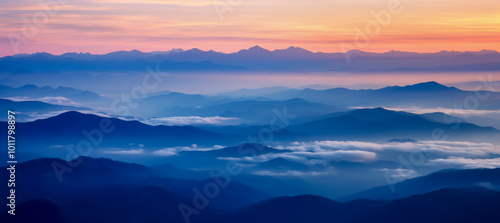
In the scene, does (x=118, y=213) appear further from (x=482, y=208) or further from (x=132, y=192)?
(x=482, y=208)

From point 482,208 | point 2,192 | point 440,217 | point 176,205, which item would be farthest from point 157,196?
point 482,208

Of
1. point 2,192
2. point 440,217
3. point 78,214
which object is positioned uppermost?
point 2,192

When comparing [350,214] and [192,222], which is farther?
[350,214]

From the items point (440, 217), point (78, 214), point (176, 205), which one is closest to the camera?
point (78, 214)

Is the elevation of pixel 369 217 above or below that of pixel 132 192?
below

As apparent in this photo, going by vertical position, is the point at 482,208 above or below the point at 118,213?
below

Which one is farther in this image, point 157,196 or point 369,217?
point 157,196

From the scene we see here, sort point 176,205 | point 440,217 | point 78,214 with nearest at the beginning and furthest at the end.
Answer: point 78,214, point 440,217, point 176,205

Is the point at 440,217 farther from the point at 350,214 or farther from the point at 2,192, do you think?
the point at 2,192

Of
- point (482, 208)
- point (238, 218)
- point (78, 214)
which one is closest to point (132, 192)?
point (78, 214)
